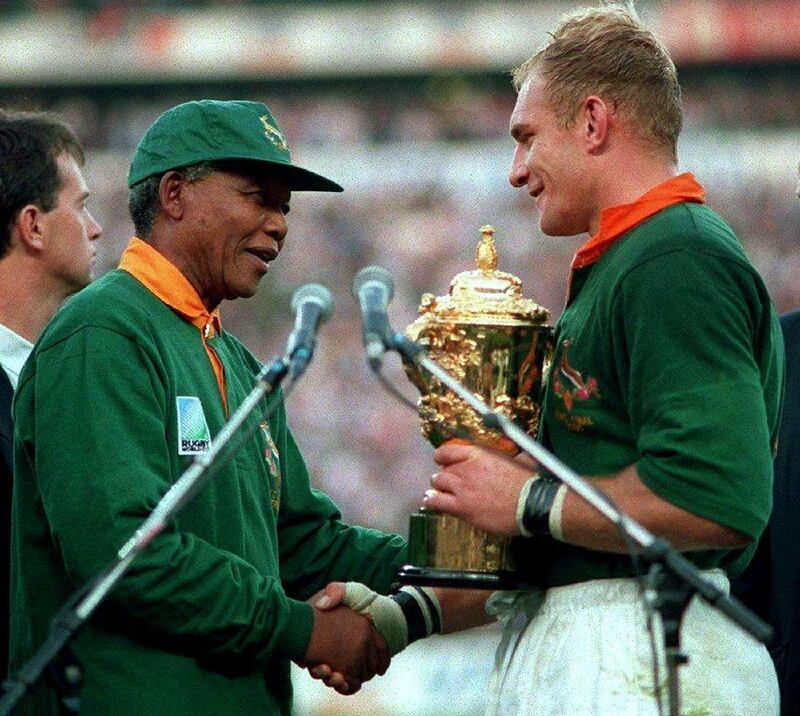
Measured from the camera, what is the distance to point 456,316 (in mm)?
3670

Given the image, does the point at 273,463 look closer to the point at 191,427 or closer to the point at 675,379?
the point at 191,427

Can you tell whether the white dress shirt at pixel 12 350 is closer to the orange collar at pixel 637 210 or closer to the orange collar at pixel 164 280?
the orange collar at pixel 164 280

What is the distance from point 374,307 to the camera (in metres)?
3.06

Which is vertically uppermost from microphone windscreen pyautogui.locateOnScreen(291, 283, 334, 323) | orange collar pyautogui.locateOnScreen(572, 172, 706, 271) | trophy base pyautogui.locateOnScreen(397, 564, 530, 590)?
orange collar pyautogui.locateOnScreen(572, 172, 706, 271)

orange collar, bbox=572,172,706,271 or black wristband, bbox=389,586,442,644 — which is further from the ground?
orange collar, bbox=572,172,706,271

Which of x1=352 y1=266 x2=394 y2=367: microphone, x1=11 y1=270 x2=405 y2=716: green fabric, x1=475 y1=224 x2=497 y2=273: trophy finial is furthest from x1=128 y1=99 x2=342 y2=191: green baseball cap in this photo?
x1=352 y1=266 x2=394 y2=367: microphone

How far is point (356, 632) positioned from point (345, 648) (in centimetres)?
6

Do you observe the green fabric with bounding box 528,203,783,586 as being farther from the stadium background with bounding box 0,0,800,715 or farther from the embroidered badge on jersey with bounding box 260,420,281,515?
the stadium background with bounding box 0,0,800,715

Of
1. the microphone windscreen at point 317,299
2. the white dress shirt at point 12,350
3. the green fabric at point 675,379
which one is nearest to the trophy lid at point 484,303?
the green fabric at point 675,379

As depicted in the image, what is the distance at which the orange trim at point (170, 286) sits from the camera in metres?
3.94

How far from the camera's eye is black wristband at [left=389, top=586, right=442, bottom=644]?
420 cm

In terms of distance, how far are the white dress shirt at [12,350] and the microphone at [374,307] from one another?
5.69 feet

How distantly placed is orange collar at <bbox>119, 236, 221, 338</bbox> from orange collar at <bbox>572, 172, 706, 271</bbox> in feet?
3.15

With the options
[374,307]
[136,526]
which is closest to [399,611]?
[136,526]
